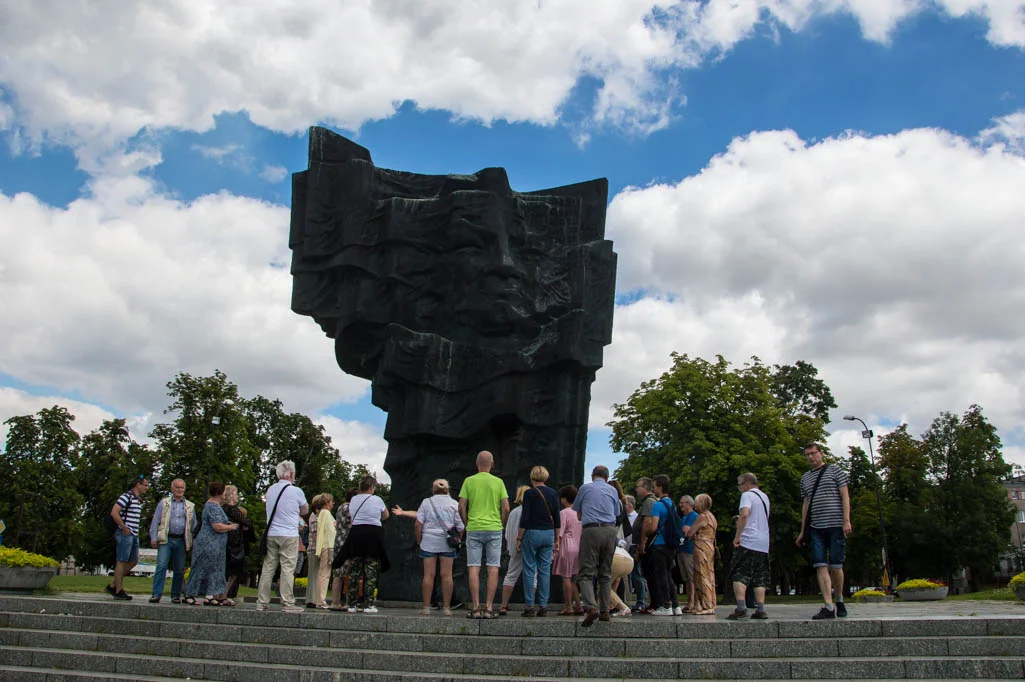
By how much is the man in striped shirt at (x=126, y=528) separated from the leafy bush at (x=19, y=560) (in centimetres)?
254

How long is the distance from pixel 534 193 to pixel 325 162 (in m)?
4.06

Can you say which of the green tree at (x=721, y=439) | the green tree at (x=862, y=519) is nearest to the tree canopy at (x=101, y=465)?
the green tree at (x=721, y=439)

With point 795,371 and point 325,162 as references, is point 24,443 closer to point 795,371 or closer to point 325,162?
point 325,162

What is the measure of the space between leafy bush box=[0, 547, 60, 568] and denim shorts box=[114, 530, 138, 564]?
8.52 ft

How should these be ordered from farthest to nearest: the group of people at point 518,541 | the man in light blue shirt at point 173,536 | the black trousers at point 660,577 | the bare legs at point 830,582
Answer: the man in light blue shirt at point 173,536 < the black trousers at point 660,577 < the group of people at point 518,541 < the bare legs at point 830,582

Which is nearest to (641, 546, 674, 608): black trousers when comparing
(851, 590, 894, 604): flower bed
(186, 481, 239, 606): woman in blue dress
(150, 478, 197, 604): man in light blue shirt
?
(186, 481, 239, 606): woman in blue dress

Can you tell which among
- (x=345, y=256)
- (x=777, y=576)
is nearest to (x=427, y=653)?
(x=345, y=256)

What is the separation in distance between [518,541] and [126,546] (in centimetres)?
565

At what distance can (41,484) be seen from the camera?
4428cm

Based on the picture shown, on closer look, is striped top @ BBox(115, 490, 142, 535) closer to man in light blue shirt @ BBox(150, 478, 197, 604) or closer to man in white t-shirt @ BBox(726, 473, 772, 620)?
man in light blue shirt @ BBox(150, 478, 197, 604)

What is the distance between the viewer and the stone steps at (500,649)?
24.6 ft

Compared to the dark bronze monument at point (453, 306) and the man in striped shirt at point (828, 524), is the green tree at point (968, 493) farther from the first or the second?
the man in striped shirt at point (828, 524)

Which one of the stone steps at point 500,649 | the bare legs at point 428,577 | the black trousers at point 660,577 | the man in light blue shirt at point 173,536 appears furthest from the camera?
the man in light blue shirt at point 173,536

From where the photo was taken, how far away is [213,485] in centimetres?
1102
